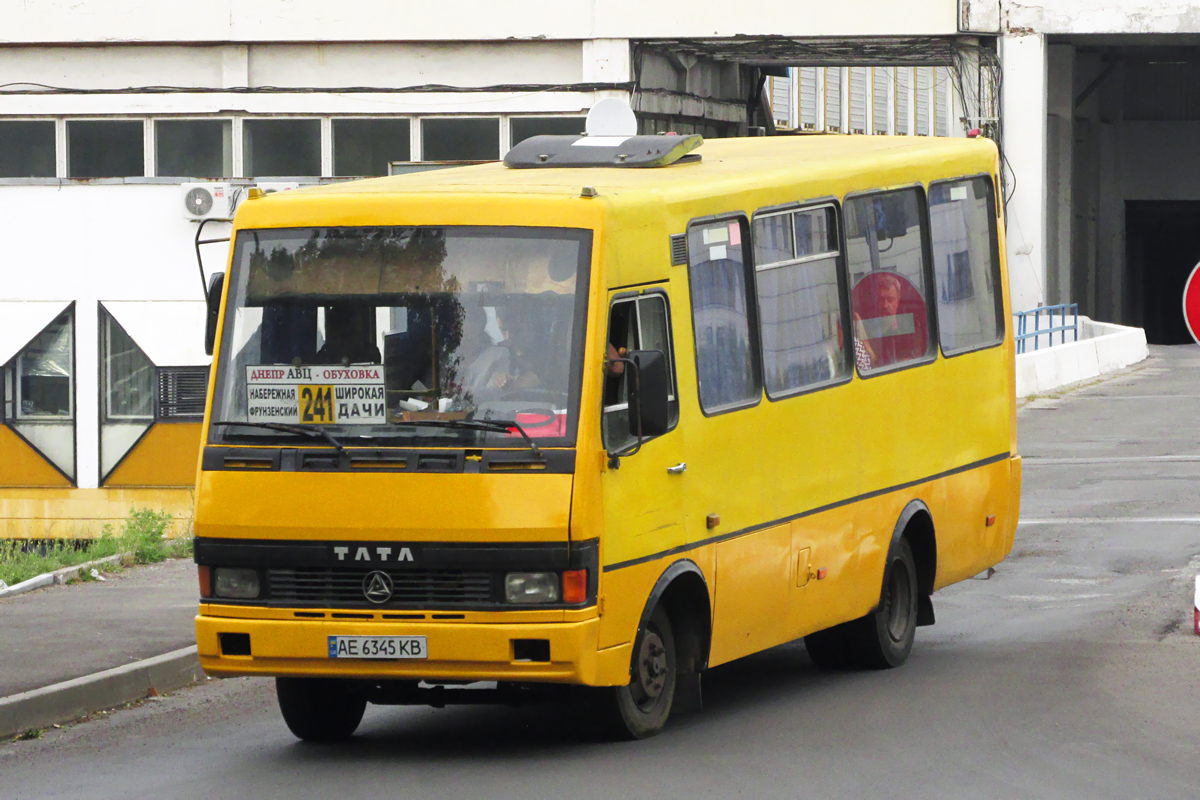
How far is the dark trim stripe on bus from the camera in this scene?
8824 millimetres

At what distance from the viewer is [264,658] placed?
8.58m

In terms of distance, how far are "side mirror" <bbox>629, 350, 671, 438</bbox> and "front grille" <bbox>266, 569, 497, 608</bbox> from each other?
0.94 meters

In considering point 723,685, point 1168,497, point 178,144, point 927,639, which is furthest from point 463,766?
point 178,144

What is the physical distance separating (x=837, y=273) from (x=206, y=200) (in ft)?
60.1

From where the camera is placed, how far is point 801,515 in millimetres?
10359

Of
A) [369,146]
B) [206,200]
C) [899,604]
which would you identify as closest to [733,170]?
[899,604]

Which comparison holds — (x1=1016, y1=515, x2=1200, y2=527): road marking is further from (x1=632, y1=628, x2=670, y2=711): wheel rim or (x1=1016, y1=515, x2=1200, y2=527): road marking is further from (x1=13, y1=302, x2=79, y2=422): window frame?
(x1=13, y1=302, x2=79, y2=422): window frame

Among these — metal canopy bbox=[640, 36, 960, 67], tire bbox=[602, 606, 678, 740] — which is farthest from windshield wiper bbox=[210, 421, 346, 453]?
metal canopy bbox=[640, 36, 960, 67]

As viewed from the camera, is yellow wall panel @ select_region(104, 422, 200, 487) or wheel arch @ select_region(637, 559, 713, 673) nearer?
wheel arch @ select_region(637, 559, 713, 673)

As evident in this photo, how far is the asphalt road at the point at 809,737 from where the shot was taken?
8047mm

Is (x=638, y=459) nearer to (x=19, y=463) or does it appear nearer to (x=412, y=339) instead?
(x=412, y=339)

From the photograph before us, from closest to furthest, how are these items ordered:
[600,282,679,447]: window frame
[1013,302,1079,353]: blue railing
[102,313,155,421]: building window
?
[600,282,679,447]: window frame, [102,313,155,421]: building window, [1013,302,1079,353]: blue railing

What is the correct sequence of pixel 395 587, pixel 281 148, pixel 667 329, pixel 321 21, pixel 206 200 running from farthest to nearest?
pixel 321 21 → pixel 281 148 → pixel 206 200 → pixel 667 329 → pixel 395 587

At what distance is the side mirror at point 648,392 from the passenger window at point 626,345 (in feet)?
0.16
